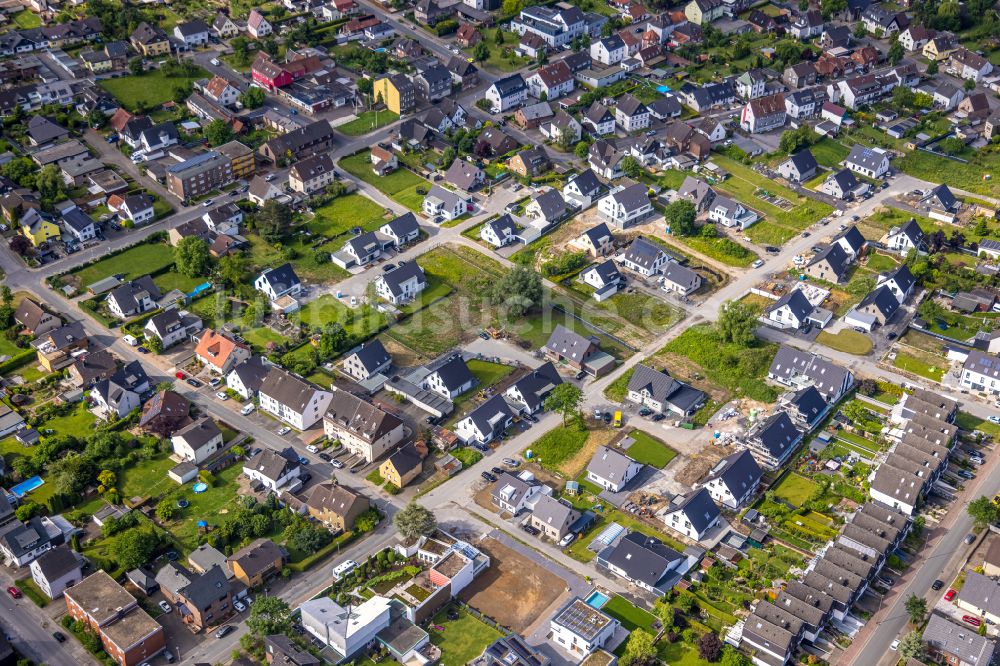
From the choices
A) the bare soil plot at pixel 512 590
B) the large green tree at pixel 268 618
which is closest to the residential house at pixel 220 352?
Answer: the large green tree at pixel 268 618

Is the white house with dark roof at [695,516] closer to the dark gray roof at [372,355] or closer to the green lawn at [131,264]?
the dark gray roof at [372,355]

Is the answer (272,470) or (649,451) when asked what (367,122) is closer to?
(272,470)

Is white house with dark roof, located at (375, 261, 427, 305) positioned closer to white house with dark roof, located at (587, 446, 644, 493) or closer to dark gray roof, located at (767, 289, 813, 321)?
white house with dark roof, located at (587, 446, 644, 493)

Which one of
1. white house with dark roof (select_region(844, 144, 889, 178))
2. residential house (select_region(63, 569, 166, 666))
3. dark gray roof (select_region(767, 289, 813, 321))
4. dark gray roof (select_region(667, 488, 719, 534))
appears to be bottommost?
residential house (select_region(63, 569, 166, 666))

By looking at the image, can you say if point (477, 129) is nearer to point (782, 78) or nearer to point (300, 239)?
point (300, 239)

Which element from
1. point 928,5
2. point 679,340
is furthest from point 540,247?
point 928,5

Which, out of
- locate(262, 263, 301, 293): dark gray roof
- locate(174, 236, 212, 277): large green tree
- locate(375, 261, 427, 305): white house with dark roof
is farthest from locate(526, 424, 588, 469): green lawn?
locate(174, 236, 212, 277): large green tree
